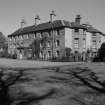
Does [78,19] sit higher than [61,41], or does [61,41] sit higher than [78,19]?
[78,19]

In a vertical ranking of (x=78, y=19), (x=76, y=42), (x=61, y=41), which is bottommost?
(x=76, y=42)

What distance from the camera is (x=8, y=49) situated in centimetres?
5134

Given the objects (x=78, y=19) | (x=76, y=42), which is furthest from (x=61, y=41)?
(x=78, y=19)

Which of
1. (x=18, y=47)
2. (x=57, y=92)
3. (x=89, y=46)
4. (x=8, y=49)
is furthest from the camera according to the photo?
(x=8, y=49)

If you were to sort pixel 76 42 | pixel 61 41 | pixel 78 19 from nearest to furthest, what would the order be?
pixel 61 41, pixel 76 42, pixel 78 19

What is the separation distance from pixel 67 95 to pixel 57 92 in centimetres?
66

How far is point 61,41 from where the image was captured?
113ft

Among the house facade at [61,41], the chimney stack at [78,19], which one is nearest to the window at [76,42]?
the house facade at [61,41]

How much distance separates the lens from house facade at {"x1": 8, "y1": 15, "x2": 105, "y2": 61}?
3403cm

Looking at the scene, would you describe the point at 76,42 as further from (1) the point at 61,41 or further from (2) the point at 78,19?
(2) the point at 78,19

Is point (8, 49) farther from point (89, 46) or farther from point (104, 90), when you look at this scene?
point (104, 90)

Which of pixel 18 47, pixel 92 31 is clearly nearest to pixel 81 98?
pixel 92 31

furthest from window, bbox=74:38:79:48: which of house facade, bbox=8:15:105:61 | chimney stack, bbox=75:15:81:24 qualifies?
chimney stack, bbox=75:15:81:24

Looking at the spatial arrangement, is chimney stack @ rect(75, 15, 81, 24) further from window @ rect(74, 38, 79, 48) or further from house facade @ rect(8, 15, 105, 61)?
window @ rect(74, 38, 79, 48)
